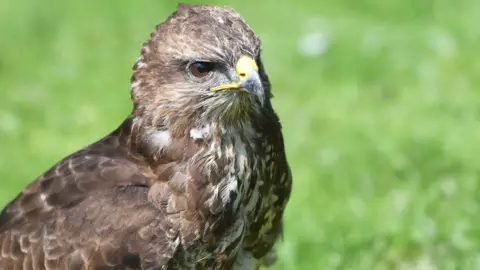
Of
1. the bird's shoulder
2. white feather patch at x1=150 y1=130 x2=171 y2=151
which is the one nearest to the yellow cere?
white feather patch at x1=150 y1=130 x2=171 y2=151

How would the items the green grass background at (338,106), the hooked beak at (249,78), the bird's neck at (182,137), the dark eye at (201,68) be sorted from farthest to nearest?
the green grass background at (338,106) → the bird's neck at (182,137) → the dark eye at (201,68) → the hooked beak at (249,78)

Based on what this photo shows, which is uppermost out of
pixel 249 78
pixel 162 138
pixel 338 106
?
pixel 338 106

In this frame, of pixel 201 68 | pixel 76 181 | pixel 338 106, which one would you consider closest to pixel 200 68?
pixel 201 68

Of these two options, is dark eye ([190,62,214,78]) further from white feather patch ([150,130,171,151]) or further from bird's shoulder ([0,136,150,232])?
bird's shoulder ([0,136,150,232])

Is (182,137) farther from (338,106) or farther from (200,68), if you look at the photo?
(338,106)

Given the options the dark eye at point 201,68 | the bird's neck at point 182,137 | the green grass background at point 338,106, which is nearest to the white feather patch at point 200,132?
the bird's neck at point 182,137

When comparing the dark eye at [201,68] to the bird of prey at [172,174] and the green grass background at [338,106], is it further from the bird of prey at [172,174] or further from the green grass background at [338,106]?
the green grass background at [338,106]

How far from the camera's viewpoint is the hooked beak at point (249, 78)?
14.3ft

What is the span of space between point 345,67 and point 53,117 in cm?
232

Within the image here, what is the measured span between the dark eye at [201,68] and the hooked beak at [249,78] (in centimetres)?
12

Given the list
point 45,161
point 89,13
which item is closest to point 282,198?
point 45,161

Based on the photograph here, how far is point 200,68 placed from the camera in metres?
4.49

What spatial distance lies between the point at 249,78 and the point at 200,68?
23 cm

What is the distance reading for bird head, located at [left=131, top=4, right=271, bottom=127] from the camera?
14.6 feet
